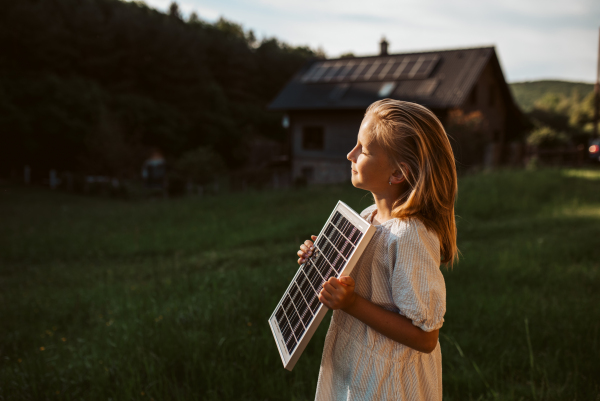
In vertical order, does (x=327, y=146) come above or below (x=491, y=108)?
below

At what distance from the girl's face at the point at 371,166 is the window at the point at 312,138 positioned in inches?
965

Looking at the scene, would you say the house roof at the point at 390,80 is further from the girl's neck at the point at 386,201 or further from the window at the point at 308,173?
the girl's neck at the point at 386,201

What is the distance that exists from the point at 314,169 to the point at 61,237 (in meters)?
17.6

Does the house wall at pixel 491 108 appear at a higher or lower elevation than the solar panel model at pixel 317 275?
higher

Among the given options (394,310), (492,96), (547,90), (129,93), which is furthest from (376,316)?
(547,90)

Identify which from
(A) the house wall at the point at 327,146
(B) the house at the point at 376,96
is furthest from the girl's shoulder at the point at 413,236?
(A) the house wall at the point at 327,146

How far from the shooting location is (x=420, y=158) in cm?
174

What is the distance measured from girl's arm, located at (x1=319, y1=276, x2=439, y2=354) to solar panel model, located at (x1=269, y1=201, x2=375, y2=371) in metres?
0.05

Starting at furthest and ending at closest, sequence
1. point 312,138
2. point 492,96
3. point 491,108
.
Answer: point 312,138 < point 492,96 < point 491,108

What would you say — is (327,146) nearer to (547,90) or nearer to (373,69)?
(373,69)

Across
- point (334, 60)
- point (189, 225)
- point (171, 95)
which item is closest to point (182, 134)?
point (171, 95)

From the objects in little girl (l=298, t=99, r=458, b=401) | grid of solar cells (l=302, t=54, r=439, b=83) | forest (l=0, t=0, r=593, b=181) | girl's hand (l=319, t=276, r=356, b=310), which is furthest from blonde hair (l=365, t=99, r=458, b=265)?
forest (l=0, t=0, r=593, b=181)

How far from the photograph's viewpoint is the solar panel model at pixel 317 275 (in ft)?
5.33

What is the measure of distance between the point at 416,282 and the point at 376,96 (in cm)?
2298
